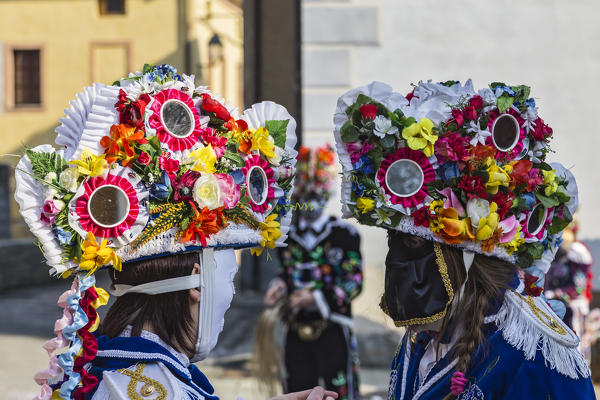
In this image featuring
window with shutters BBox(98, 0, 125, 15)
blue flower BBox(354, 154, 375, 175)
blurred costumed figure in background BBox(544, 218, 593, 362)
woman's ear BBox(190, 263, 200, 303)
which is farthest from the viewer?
window with shutters BBox(98, 0, 125, 15)

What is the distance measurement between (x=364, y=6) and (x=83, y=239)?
6.11 metres

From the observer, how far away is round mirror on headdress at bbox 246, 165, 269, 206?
2.53 metres

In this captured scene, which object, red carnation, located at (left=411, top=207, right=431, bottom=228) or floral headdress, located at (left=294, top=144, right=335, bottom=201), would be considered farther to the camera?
Answer: floral headdress, located at (left=294, top=144, right=335, bottom=201)

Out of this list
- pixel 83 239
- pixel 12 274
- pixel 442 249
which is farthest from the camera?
pixel 12 274

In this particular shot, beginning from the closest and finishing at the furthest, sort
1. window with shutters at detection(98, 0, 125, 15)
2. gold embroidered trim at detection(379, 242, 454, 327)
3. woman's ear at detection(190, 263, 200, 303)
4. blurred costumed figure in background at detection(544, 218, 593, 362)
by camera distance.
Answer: woman's ear at detection(190, 263, 200, 303) → gold embroidered trim at detection(379, 242, 454, 327) → blurred costumed figure in background at detection(544, 218, 593, 362) → window with shutters at detection(98, 0, 125, 15)

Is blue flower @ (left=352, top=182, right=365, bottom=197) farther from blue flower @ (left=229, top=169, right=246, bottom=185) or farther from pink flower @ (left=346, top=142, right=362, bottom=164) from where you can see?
blue flower @ (left=229, top=169, right=246, bottom=185)

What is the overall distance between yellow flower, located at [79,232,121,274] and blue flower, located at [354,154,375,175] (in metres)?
0.94

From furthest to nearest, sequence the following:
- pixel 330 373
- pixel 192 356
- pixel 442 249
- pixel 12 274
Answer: pixel 12 274, pixel 330 373, pixel 442 249, pixel 192 356

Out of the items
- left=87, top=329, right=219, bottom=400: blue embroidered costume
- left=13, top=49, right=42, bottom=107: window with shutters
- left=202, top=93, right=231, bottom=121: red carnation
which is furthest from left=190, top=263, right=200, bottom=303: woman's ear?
left=13, top=49, right=42, bottom=107: window with shutters

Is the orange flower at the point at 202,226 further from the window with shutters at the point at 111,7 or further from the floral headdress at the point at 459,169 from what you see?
the window with shutters at the point at 111,7

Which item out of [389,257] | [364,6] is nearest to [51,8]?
[364,6]

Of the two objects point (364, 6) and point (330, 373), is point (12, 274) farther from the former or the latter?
point (330, 373)

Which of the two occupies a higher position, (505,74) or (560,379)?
(505,74)

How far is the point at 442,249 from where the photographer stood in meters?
2.60
